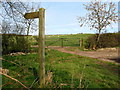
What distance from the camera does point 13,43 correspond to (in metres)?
8.77

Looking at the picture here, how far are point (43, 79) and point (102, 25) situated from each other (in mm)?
13914

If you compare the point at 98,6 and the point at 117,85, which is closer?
the point at 117,85

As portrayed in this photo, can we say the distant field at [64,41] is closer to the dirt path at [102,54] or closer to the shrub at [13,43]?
the dirt path at [102,54]

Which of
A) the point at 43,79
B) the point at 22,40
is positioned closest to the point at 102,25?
the point at 22,40

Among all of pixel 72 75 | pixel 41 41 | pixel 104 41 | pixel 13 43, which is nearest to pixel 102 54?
pixel 104 41

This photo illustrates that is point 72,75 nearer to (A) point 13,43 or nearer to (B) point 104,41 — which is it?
(A) point 13,43

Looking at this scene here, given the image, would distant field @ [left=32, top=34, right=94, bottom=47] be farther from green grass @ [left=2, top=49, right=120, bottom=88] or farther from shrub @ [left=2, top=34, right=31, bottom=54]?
green grass @ [left=2, top=49, right=120, bottom=88]

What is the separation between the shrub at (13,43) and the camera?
8.55 metres

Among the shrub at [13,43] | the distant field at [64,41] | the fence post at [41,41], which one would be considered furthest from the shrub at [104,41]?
the fence post at [41,41]

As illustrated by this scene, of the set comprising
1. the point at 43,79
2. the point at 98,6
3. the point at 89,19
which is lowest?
the point at 43,79

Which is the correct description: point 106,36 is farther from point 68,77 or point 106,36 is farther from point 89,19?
point 68,77

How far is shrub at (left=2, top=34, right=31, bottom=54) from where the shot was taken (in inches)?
336

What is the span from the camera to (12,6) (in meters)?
5.31

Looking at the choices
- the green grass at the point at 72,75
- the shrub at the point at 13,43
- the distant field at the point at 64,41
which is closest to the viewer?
the green grass at the point at 72,75
